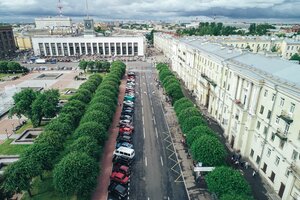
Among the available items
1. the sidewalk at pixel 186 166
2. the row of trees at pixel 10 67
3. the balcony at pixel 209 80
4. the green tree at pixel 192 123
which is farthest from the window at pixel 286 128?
the row of trees at pixel 10 67

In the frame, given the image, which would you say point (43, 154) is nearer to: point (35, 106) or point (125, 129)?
point (125, 129)

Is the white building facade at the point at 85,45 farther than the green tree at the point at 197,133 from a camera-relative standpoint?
Answer: Yes

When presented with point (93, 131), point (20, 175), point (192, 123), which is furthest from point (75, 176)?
point (192, 123)

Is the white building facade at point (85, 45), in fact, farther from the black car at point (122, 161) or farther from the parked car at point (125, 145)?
the black car at point (122, 161)

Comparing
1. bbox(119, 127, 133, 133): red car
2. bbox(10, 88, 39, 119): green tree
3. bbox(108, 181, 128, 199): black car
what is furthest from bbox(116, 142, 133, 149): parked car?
bbox(10, 88, 39, 119): green tree

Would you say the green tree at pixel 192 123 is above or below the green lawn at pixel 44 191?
above

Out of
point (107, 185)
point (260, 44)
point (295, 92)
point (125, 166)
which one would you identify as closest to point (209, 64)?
point (295, 92)
